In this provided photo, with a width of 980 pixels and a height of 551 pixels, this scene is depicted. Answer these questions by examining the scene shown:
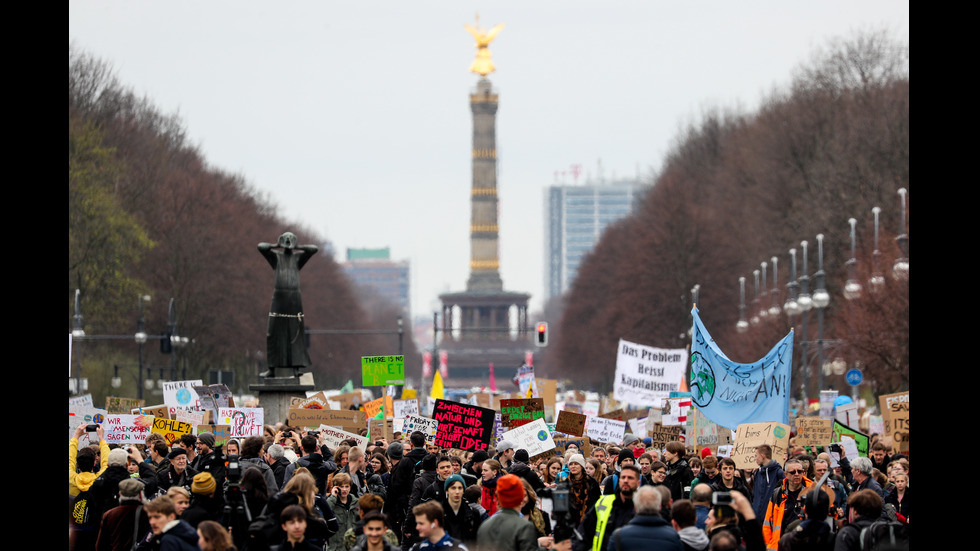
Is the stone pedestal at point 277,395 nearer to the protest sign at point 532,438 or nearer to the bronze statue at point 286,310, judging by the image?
the bronze statue at point 286,310

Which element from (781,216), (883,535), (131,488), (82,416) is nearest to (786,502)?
(883,535)

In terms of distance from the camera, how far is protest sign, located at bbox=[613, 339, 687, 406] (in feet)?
106

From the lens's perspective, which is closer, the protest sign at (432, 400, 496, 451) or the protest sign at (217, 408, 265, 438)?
the protest sign at (432, 400, 496, 451)

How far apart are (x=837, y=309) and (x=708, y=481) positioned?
4032 centimetres

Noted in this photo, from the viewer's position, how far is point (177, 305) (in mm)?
65312

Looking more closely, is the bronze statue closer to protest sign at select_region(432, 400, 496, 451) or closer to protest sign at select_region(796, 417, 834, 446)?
protest sign at select_region(796, 417, 834, 446)

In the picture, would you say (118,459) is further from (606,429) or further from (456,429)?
(606,429)

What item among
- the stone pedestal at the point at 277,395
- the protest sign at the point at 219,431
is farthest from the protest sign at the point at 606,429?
the stone pedestal at the point at 277,395

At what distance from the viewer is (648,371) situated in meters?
32.6

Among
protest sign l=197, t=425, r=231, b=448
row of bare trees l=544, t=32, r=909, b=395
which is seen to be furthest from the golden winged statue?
protest sign l=197, t=425, r=231, b=448

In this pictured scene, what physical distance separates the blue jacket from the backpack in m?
1.32

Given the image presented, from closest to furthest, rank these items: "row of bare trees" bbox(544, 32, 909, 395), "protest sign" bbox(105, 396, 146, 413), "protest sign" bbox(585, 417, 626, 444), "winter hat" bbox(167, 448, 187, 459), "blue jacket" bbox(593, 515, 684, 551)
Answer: "blue jacket" bbox(593, 515, 684, 551) → "winter hat" bbox(167, 448, 187, 459) → "protest sign" bbox(585, 417, 626, 444) → "protest sign" bbox(105, 396, 146, 413) → "row of bare trees" bbox(544, 32, 909, 395)

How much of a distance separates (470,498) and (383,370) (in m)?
13.9
